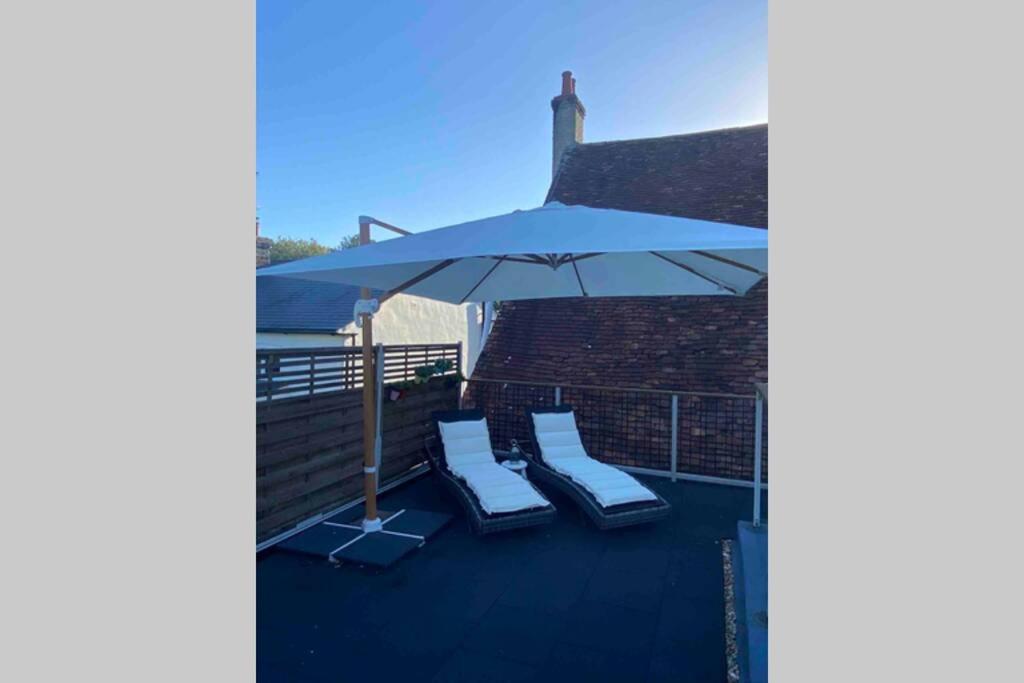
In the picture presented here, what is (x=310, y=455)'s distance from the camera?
17.2 feet

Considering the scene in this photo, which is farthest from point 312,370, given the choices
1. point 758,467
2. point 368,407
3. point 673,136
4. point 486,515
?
point 673,136

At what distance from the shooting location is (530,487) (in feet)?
17.8

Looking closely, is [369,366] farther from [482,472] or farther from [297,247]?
[297,247]

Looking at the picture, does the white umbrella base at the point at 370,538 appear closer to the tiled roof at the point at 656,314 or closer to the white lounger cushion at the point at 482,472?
the white lounger cushion at the point at 482,472

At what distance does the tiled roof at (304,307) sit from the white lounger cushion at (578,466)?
639 cm

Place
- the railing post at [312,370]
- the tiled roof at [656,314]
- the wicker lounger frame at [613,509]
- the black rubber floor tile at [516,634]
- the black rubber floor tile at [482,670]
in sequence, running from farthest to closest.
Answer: the tiled roof at [656,314] < the railing post at [312,370] < the wicker lounger frame at [613,509] < the black rubber floor tile at [516,634] < the black rubber floor tile at [482,670]

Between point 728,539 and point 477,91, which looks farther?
point 477,91

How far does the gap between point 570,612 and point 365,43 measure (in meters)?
6.71

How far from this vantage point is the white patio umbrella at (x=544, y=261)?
3035mm

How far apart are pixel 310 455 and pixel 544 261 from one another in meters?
3.17

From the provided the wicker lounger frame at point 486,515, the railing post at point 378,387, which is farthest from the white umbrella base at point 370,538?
the railing post at point 378,387
